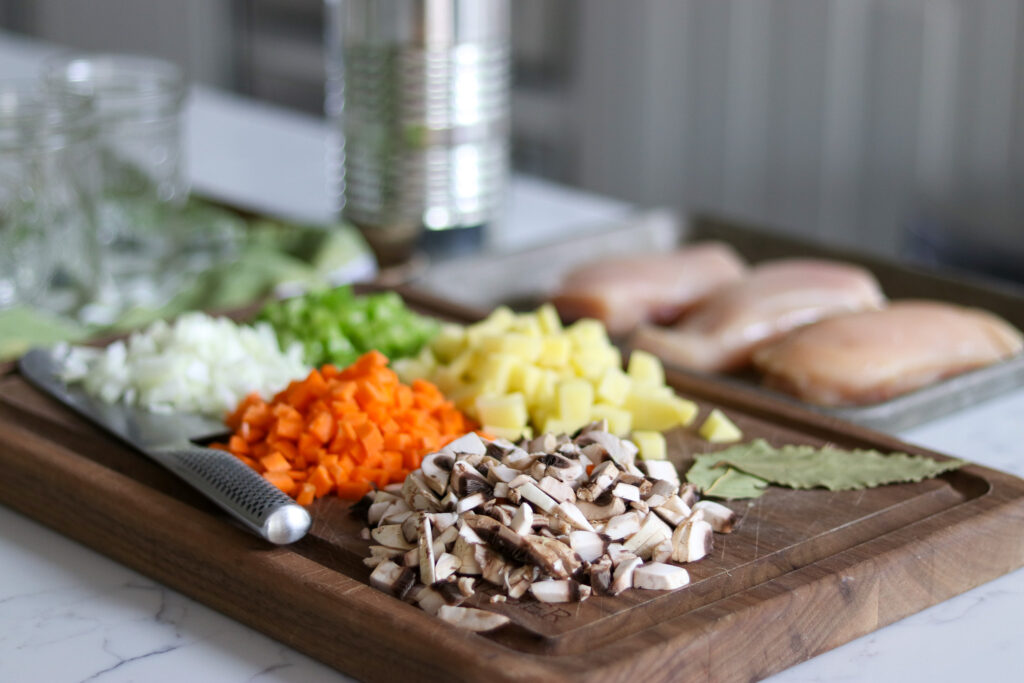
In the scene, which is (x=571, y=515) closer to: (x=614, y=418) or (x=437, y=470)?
(x=437, y=470)

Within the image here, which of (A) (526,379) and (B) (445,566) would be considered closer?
(B) (445,566)

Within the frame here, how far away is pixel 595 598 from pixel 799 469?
31 cm

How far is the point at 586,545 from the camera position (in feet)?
3.11

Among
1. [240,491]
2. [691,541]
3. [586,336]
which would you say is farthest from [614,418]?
[240,491]

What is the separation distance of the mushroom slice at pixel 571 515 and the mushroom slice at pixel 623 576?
37 mm

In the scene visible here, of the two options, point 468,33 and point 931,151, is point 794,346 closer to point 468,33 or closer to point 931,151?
point 468,33

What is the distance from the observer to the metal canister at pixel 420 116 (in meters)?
1.78

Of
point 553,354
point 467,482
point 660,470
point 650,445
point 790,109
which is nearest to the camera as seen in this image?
point 467,482

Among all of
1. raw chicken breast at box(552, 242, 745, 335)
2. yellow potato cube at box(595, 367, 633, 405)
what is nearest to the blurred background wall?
raw chicken breast at box(552, 242, 745, 335)

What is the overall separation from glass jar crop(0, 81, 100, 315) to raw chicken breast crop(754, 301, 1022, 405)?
2.66 ft

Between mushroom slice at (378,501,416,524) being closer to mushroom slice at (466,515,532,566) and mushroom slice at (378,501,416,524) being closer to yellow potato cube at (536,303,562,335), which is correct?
mushroom slice at (466,515,532,566)

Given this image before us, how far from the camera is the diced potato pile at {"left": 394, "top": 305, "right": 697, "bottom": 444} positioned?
122 cm

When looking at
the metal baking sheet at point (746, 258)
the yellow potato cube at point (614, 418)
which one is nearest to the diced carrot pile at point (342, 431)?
the yellow potato cube at point (614, 418)

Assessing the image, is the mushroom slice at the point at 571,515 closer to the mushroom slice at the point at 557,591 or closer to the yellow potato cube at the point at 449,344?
the mushroom slice at the point at 557,591
